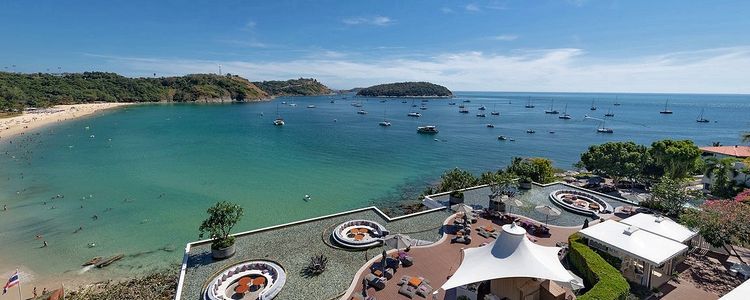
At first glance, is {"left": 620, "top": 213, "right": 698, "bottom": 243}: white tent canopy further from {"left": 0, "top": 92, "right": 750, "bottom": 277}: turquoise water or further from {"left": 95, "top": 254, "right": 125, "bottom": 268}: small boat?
{"left": 95, "top": 254, "right": 125, "bottom": 268}: small boat

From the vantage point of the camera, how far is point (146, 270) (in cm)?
2561

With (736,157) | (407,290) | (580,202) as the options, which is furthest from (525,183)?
(736,157)

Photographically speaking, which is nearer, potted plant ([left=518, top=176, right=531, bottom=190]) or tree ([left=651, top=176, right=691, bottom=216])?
tree ([left=651, top=176, right=691, bottom=216])

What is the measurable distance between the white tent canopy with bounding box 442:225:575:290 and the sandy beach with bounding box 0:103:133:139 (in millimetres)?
104110

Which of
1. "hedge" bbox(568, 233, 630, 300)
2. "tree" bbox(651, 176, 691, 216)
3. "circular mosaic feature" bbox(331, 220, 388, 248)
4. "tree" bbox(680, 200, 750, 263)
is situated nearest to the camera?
"hedge" bbox(568, 233, 630, 300)

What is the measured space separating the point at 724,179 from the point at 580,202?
15467mm

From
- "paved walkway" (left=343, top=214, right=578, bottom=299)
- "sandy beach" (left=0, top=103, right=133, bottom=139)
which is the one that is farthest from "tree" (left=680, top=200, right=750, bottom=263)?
"sandy beach" (left=0, top=103, right=133, bottom=139)

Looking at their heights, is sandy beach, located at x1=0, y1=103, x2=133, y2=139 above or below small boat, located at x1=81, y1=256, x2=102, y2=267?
above

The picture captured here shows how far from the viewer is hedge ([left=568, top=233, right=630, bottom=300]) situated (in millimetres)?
14492

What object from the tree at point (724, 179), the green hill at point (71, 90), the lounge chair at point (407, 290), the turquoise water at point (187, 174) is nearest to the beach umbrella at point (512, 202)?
the lounge chair at point (407, 290)

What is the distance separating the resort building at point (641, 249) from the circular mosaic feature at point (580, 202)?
796 cm

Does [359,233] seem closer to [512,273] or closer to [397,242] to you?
[397,242]

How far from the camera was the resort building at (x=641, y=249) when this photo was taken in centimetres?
1680

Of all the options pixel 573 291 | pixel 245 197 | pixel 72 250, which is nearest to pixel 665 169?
pixel 573 291
